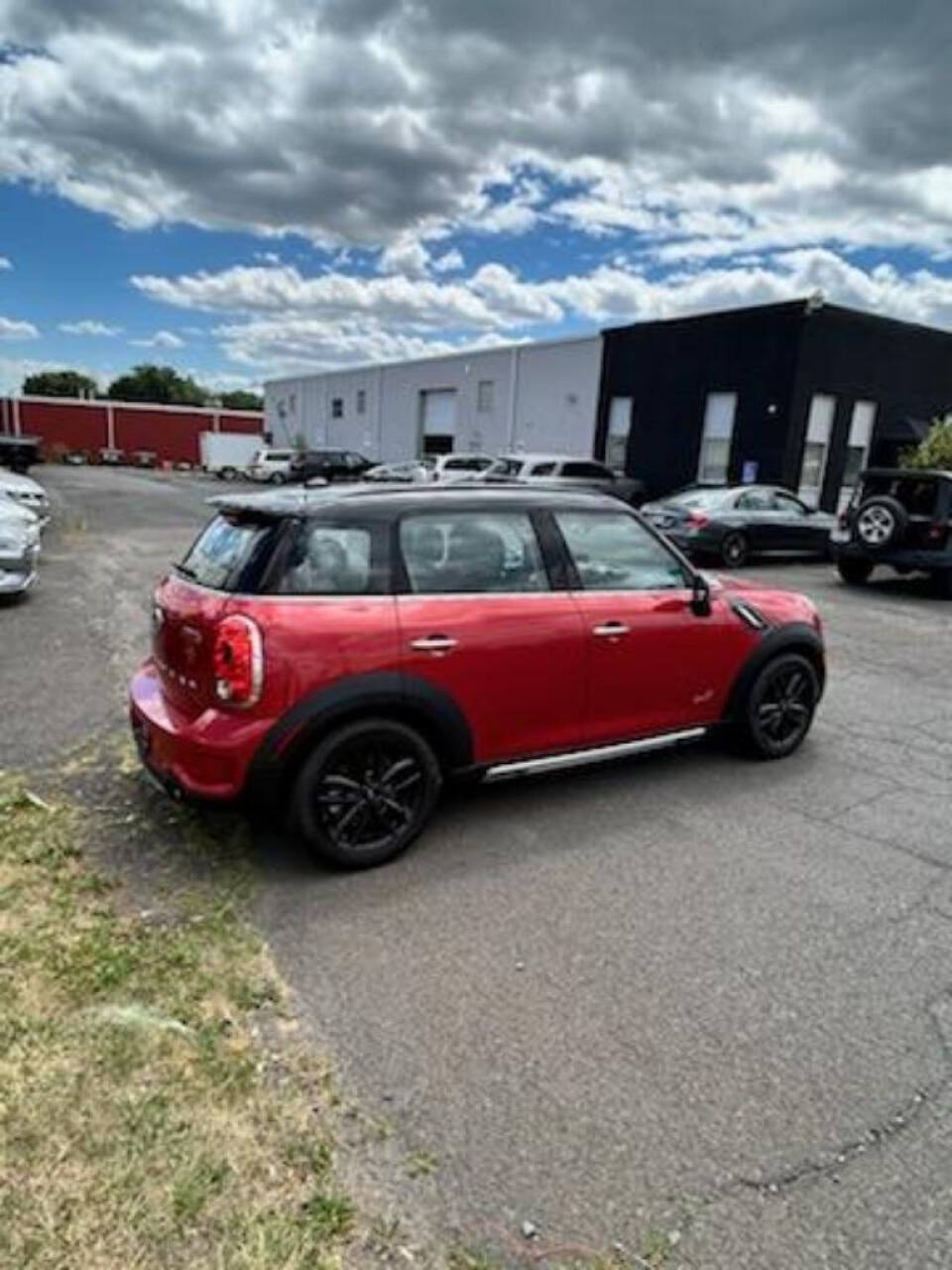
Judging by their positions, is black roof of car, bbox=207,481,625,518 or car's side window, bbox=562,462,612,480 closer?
black roof of car, bbox=207,481,625,518

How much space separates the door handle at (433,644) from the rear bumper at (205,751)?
0.70 meters

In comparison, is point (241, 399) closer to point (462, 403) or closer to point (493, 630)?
point (462, 403)

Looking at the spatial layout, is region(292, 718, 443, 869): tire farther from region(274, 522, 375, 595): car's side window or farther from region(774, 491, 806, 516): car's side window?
region(774, 491, 806, 516): car's side window

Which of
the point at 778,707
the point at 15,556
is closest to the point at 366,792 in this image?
the point at 778,707

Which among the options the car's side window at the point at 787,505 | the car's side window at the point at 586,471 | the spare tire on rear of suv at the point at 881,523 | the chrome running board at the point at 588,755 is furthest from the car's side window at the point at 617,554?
the car's side window at the point at 586,471

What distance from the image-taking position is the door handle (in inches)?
142

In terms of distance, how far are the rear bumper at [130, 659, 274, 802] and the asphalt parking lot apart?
0.48 meters

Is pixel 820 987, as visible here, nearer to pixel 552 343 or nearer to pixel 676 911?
pixel 676 911

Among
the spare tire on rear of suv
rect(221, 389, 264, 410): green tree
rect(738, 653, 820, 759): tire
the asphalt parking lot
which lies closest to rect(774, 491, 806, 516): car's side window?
the spare tire on rear of suv

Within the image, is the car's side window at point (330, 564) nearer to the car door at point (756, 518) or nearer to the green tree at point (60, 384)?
the car door at point (756, 518)

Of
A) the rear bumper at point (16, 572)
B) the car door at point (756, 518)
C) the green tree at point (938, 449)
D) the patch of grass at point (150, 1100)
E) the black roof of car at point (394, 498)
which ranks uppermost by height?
the green tree at point (938, 449)

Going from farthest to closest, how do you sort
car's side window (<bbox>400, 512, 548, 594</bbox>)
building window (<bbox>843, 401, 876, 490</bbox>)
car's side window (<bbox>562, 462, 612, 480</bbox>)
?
building window (<bbox>843, 401, 876, 490</bbox>)
car's side window (<bbox>562, 462, 612, 480</bbox>)
car's side window (<bbox>400, 512, 548, 594</bbox>)

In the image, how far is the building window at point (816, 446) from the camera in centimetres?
1900

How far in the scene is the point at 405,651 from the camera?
3.59 meters
